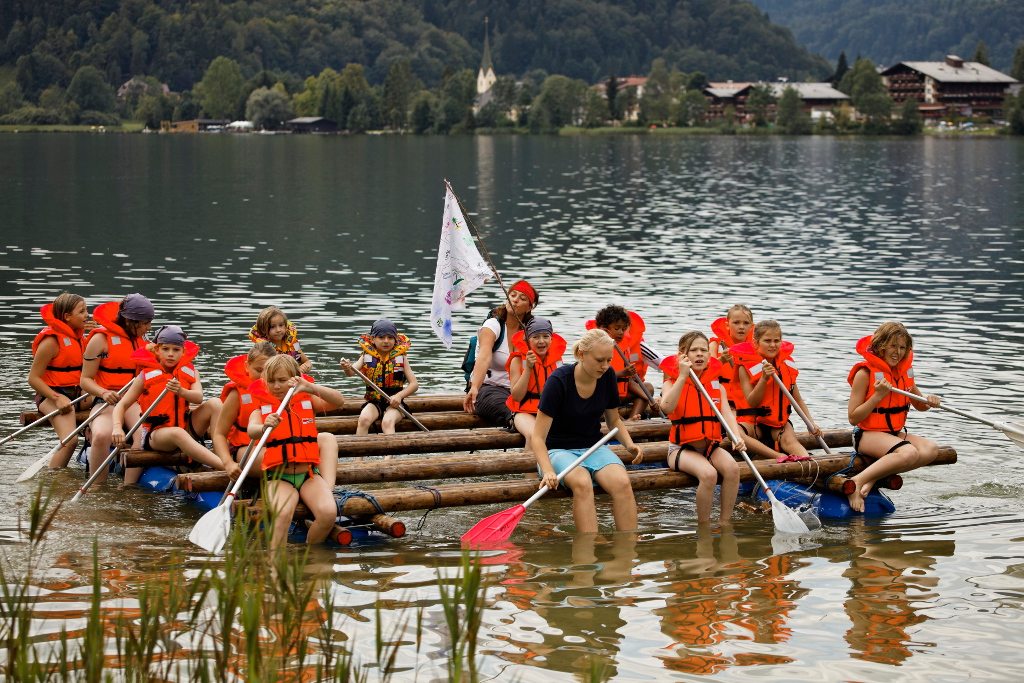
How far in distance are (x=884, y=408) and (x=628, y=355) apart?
2.55 meters

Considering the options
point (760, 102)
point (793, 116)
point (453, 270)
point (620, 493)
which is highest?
point (760, 102)

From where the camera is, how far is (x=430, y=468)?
11.7m

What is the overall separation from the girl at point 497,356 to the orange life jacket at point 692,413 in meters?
1.93

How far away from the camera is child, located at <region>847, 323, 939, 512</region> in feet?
38.7

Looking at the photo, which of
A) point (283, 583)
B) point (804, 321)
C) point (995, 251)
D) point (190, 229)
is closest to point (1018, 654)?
point (283, 583)

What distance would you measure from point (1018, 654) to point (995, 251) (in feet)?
92.3

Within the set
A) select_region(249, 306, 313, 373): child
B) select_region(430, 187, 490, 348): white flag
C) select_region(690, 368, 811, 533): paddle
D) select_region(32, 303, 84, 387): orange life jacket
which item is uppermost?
select_region(430, 187, 490, 348): white flag

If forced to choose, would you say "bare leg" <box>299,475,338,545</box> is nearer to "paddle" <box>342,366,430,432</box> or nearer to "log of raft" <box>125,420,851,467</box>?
"log of raft" <box>125,420,851,467</box>

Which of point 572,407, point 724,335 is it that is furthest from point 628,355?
point 572,407

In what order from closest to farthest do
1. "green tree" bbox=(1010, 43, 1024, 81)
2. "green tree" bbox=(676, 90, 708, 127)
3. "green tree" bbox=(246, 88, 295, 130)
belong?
"green tree" bbox=(1010, 43, 1024, 81)
"green tree" bbox=(676, 90, 708, 127)
"green tree" bbox=(246, 88, 295, 130)

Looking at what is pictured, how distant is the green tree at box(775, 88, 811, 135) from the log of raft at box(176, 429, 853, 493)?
15101cm

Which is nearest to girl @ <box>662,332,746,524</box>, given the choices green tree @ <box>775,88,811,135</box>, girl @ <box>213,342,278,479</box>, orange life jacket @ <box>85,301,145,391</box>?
girl @ <box>213,342,278,479</box>

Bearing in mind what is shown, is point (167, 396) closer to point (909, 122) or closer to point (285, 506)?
point (285, 506)

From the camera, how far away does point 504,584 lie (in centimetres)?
981
